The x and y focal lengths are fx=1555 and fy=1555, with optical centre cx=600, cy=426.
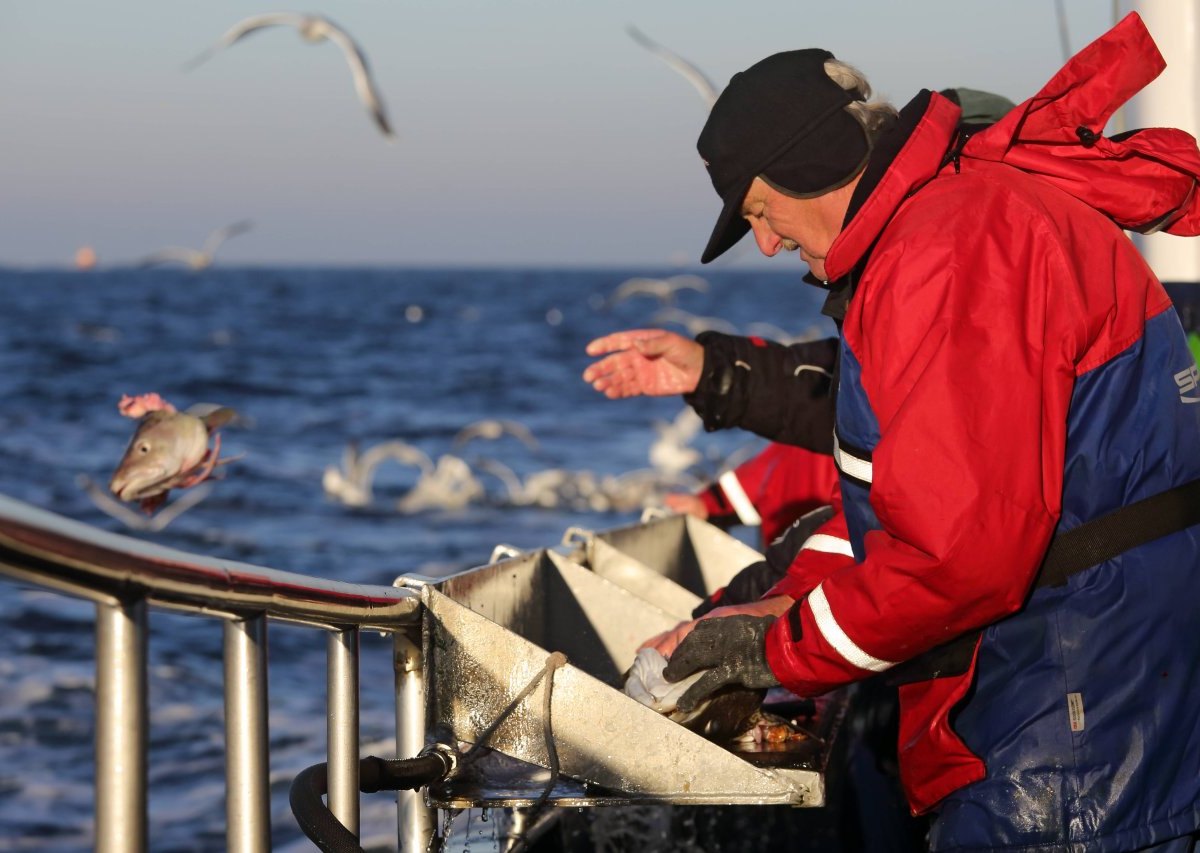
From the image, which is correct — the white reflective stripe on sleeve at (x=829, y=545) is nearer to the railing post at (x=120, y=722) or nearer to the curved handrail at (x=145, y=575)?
the curved handrail at (x=145, y=575)

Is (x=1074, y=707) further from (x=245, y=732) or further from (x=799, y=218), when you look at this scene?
(x=245, y=732)

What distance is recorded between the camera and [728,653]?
2646 millimetres

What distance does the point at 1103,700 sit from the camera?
7.72 feet

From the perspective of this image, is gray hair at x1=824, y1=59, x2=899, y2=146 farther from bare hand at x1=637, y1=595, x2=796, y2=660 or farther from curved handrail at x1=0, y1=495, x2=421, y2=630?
curved handrail at x1=0, y1=495, x2=421, y2=630

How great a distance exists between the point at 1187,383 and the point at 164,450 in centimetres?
272

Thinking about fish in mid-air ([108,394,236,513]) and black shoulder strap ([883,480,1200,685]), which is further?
fish in mid-air ([108,394,236,513])

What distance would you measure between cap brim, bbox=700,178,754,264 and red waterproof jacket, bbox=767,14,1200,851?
21cm

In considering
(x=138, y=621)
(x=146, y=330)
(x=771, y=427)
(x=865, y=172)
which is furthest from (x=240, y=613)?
(x=146, y=330)

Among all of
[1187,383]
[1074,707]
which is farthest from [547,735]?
[1187,383]

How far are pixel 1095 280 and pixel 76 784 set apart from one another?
21.5 ft

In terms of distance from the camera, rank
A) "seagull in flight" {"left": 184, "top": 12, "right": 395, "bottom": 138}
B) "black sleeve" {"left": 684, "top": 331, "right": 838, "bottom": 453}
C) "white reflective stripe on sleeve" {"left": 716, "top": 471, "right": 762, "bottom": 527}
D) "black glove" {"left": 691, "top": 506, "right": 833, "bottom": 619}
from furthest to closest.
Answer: "seagull in flight" {"left": 184, "top": 12, "right": 395, "bottom": 138}, "white reflective stripe on sleeve" {"left": 716, "top": 471, "right": 762, "bottom": 527}, "black sleeve" {"left": 684, "top": 331, "right": 838, "bottom": 453}, "black glove" {"left": 691, "top": 506, "right": 833, "bottom": 619}

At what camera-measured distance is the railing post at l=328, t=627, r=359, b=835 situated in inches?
99.0

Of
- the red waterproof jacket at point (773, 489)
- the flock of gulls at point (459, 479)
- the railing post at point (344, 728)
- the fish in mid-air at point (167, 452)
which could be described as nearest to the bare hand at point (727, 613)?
the railing post at point (344, 728)

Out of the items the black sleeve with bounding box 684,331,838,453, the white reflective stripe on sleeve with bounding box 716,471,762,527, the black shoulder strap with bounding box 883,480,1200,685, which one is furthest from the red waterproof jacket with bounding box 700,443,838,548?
the black shoulder strap with bounding box 883,480,1200,685
